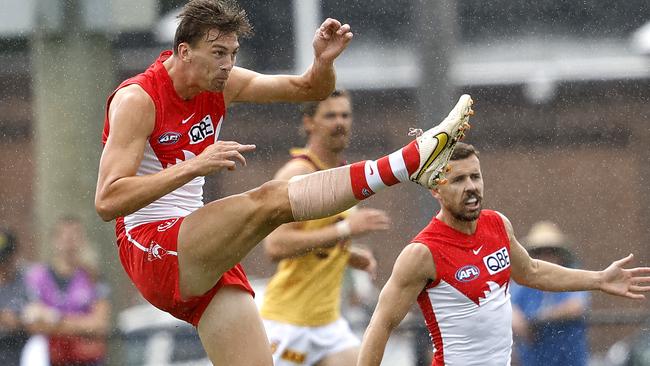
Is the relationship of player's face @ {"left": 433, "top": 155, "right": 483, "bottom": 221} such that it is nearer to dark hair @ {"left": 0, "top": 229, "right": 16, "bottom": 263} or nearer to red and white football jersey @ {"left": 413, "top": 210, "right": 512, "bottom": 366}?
red and white football jersey @ {"left": 413, "top": 210, "right": 512, "bottom": 366}

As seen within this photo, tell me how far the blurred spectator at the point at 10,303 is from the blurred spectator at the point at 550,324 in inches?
112

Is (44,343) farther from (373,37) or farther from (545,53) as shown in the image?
(545,53)

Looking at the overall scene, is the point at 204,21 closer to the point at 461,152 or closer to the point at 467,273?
the point at 461,152

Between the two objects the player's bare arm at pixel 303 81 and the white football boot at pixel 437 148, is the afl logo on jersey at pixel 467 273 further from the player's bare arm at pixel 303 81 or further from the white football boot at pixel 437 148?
the player's bare arm at pixel 303 81

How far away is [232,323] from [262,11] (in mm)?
5056

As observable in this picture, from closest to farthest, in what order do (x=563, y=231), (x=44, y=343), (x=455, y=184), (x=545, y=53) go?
(x=455, y=184), (x=44, y=343), (x=563, y=231), (x=545, y=53)

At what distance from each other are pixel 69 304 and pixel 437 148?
3.93 metres

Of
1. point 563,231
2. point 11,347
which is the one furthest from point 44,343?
point 563,231

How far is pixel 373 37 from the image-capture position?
949cm

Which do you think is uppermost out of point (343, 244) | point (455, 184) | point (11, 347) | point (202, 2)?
point (202, 2)

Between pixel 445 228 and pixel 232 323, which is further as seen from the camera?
pixel 445 228

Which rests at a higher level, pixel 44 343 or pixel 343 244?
pixel 343 244

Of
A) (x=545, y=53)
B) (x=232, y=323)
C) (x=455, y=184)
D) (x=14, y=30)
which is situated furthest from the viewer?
(x=545, y=53)

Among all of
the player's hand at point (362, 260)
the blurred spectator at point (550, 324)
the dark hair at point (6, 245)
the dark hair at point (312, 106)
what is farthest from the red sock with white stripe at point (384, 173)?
the dark hair at point (6, 245)
